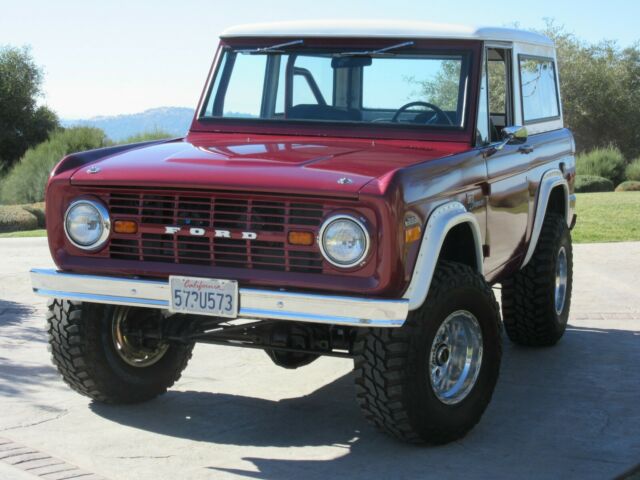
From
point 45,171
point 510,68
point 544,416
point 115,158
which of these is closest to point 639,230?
point 510,68

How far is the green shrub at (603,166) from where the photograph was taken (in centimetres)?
2731

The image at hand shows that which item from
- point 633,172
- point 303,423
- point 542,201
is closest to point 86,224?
point 303,423

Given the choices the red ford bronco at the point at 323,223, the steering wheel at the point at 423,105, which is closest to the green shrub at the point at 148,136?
the red ford bronco at the point at 323,223

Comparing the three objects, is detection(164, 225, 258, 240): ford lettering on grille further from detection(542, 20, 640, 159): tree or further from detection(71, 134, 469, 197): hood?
detection(542, 20, 640, 159): tree

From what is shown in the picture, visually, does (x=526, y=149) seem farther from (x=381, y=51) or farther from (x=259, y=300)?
(x=259, y=300)

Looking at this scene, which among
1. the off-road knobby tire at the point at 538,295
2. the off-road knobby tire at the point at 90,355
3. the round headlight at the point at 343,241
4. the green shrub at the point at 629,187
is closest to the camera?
the round headlight at the point at 343,241

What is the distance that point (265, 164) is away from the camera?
16.6 feet

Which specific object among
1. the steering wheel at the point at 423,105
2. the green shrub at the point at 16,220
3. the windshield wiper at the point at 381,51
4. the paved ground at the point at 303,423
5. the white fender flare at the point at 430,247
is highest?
the windshield wiper at the point at 381,51

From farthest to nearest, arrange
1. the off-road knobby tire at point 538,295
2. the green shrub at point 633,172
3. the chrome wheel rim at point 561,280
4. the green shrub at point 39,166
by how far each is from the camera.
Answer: the green shrub at point 633,172, the green shrub at point 39,166, the chrome wheel rim at point 561,280, the off-road knobby tire at point 538,295

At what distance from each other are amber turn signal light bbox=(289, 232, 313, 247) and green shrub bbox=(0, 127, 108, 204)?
1990 cm

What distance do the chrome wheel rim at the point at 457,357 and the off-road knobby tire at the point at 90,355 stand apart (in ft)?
5.54

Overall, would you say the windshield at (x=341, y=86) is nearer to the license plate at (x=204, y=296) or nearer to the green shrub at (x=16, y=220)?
the license plate at (x=204, y=296)

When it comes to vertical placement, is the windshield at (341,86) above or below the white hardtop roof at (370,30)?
below

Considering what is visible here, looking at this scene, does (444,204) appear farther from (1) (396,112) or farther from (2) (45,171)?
(2) (45,171)
